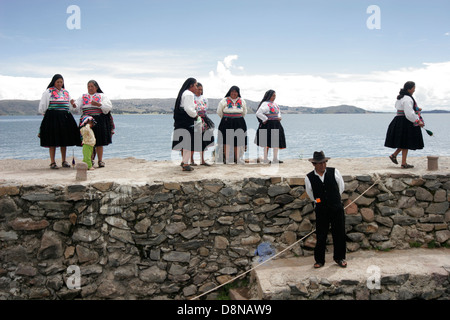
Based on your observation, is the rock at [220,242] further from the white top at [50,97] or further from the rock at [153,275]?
the white top at [50,97]

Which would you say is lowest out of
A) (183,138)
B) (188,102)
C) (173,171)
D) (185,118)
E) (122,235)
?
(122,235)

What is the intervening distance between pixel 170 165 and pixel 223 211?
249 cm

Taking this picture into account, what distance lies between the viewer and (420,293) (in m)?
6.25

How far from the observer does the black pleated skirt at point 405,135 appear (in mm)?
8031

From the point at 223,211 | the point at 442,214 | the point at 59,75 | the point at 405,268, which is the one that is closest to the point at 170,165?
the point at 223,211

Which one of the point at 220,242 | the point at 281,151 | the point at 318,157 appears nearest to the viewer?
the point at 318,157

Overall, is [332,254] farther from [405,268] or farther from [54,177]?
[54,177]

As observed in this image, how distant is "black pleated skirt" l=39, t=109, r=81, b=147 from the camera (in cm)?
781

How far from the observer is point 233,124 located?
878cm

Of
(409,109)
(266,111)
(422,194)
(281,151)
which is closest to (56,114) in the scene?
(266,111)

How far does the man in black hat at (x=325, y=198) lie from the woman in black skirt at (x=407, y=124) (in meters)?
2.98

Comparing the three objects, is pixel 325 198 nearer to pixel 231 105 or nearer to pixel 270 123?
pixel 270 123

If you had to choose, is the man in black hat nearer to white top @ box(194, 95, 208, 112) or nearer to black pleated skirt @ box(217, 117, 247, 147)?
black pleated skirt @ box(217, 117, 247, 147)

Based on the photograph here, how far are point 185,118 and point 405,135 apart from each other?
476cm
